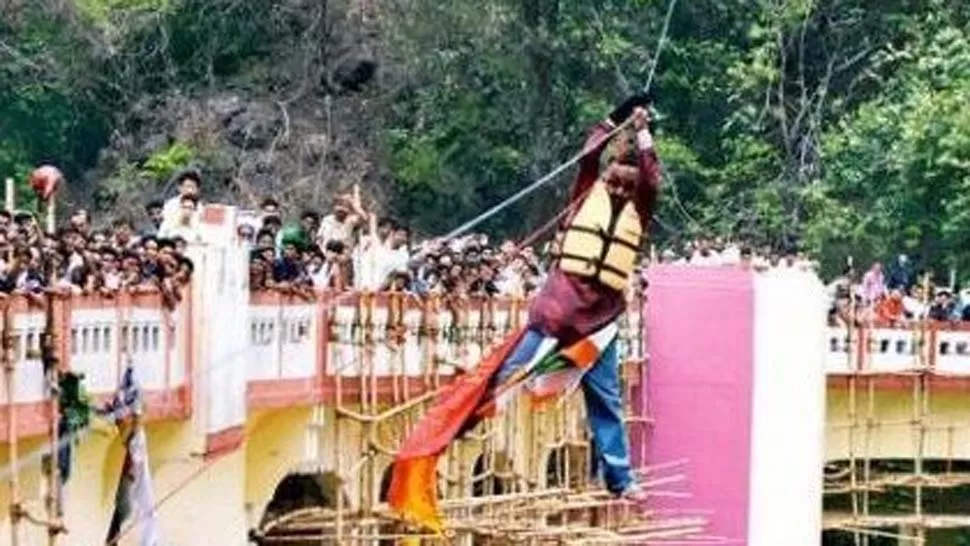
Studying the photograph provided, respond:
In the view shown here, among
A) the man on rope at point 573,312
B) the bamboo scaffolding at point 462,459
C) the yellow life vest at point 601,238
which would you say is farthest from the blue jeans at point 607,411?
the bamboo scaffolding at point 462,459

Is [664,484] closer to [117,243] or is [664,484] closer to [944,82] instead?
[117,243]

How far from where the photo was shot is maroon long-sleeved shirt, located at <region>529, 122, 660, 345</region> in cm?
1619

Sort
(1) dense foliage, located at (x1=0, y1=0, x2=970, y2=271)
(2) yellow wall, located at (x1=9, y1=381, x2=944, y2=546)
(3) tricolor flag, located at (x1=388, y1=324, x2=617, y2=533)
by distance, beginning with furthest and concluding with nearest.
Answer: (1) dense foliage, located at (x1=0, y1=0, x2=970, y2=271) → (2) yellow wall, located at (x1=9, y1=381, x2=944, y2=546) → (3) tricolor flag, located at (x1=388, y1=324, x2=617, y2=533)

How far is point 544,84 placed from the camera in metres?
37.7

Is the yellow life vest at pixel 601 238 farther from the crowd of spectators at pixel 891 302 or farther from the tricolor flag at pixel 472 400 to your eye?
the crowd of spectators at pixel 891 302

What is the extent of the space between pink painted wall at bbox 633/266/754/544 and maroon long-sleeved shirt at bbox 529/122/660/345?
9139mm

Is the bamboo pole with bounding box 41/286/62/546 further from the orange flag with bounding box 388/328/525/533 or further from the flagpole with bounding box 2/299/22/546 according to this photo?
the orange flag with bounding box 388/328/525/533

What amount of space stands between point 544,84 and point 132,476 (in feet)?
69.9

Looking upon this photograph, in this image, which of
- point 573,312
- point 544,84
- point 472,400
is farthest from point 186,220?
point 544,84

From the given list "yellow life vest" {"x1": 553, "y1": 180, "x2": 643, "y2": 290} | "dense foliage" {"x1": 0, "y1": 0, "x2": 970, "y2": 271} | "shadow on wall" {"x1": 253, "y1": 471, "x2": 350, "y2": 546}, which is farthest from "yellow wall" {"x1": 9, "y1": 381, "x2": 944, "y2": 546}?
"dense foliage" {"x1": 0, "y1": 0, "x2": 970, "y2": 271}

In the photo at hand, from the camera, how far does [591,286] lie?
16.2 metres

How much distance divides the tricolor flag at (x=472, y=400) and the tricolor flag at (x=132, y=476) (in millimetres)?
1421

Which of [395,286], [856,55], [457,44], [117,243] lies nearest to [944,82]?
[856,55]

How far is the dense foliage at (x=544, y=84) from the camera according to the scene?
3688 centimetres
